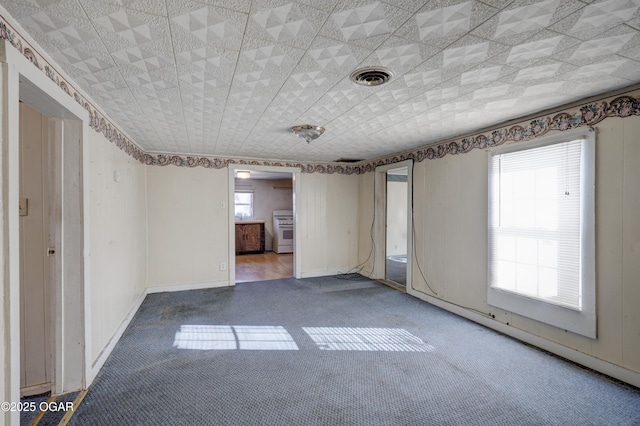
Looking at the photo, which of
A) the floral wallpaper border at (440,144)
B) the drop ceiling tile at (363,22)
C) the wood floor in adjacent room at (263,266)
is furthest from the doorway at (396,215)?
the drop ceiling tile at (363,22)

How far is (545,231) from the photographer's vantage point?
2617mm

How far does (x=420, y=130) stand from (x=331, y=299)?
8.29 feet

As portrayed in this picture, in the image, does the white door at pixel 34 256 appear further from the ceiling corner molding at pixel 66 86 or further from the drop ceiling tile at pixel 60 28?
the drop ceiling tile at pixel 60 28

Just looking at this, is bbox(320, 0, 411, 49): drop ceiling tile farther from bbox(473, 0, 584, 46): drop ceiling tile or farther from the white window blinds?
the white window blinds

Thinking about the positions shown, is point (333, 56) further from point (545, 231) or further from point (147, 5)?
→ point (545, 231)

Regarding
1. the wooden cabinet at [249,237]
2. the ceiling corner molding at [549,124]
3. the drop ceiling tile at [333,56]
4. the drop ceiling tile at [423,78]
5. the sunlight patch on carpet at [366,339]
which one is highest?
the drop ceiling tile at [423,78]

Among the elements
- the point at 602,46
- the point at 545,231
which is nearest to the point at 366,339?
the point at 545,231

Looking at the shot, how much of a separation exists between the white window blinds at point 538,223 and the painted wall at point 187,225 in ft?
12.8

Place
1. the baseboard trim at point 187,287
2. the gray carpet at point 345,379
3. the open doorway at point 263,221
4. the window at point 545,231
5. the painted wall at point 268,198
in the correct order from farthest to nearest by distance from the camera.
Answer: the painted wall at point 268,198 < the open doorway at point 263,221 < the baseboard trim at point 187,287 < the window at point 545,231 < the gray carpet at point 345,379

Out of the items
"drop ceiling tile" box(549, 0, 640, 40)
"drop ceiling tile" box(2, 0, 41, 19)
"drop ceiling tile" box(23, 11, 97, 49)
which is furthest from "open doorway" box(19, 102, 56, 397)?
"drop ceiling tile" box(549, 0, 640, 40)

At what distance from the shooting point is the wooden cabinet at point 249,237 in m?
7.99

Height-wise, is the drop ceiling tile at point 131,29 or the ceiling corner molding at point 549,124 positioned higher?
the drop ceiling tile at point 131,29

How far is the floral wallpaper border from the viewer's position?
1589mm

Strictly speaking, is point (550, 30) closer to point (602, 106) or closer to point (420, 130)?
point (602, 106)
